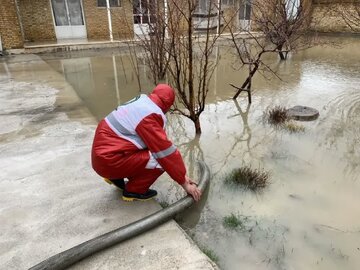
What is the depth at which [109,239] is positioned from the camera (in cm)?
227

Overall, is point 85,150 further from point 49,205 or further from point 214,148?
point 214,148

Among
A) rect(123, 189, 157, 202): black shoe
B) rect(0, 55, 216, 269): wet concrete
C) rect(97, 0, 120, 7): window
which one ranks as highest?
rect(97, 0, 120, 7): window

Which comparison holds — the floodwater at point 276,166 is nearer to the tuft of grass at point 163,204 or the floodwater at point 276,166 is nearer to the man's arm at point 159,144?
the tuft of grass at point 163,204

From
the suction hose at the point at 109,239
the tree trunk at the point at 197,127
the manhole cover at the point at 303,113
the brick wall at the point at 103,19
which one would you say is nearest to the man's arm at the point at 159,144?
the suction hose at the point at 109,239

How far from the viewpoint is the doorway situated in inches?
545

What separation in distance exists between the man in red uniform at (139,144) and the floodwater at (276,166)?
1.89 ft

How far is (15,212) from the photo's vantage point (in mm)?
2709

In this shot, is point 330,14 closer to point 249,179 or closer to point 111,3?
point 111,3

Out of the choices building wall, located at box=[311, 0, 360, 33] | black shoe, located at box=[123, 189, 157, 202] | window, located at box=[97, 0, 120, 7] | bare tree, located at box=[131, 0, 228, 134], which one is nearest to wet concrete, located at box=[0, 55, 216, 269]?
black shoe, located at box=[123, 189, 157, 202]

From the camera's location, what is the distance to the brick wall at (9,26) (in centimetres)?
1108

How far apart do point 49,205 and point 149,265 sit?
1141 mm

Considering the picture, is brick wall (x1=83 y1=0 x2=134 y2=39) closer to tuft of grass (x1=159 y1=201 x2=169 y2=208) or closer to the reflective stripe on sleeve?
tuft of grass (x1=159 y1=201 x2=169 y2=208)

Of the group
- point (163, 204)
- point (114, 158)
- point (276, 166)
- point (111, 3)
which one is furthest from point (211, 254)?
point (111, 3)

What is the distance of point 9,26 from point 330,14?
662 inches
